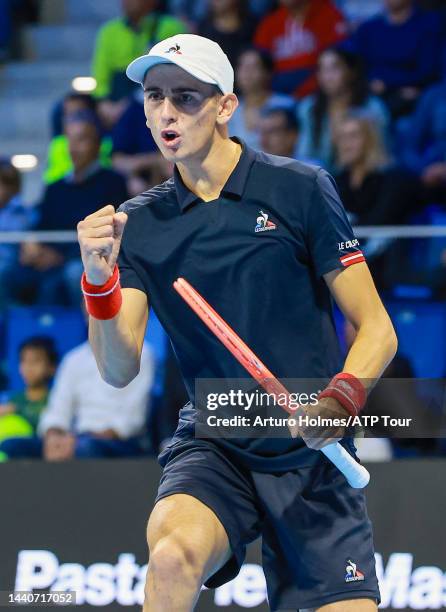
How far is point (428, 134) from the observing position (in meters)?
7.91

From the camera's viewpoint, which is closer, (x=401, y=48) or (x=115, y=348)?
(x=115, y=348)

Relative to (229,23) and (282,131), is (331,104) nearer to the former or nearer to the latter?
(282,131)

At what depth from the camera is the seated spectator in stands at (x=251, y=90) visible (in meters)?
8.31

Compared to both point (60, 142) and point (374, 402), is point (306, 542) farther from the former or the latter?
point (60, 142)

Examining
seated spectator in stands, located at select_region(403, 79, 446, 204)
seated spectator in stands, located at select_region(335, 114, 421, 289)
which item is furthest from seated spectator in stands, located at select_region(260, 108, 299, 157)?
seated spectator in stands, located at select_region(403, 79, 446, 204)

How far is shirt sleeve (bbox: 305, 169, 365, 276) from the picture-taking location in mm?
3887

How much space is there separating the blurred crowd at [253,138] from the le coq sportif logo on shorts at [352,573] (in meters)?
2.64

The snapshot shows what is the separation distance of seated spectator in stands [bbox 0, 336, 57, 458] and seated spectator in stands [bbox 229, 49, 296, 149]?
2.35 meters

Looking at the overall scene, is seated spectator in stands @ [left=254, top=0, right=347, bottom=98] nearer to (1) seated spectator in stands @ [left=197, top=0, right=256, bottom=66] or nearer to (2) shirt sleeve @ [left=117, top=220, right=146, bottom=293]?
(1) seated spectator in stands @ [left=197, top=0, right=256, bottom=66]

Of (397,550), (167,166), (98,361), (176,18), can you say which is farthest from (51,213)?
(98,361)

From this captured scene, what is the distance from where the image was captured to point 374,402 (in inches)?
233

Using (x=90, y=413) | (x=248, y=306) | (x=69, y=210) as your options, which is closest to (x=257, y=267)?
(x=248, y=306)

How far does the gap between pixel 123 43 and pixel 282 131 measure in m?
1.73

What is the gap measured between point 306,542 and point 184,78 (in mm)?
1534
